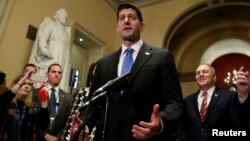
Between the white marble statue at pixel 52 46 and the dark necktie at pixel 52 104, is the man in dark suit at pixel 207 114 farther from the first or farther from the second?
the white marble statue at pixel 52 46

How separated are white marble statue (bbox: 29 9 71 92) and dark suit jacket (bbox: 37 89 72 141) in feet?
4.54

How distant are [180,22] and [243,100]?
18.6 feet

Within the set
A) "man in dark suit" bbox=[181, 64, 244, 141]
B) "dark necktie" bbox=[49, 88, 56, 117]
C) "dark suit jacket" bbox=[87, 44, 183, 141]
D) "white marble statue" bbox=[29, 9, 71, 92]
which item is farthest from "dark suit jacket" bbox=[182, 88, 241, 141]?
"white marble statue" bbox=[29, 9, 71, 92]

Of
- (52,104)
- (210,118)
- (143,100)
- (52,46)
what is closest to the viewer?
(143,100)

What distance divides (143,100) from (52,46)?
140 inches

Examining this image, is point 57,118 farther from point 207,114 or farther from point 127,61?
point 127,61

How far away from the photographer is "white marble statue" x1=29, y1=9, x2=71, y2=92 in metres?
4.71

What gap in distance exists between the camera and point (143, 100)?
1.59 meters

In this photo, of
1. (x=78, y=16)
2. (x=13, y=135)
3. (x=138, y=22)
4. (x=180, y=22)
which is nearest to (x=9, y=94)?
(x=13, y=135)

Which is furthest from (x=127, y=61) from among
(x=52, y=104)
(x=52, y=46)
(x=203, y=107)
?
(x=52, y=46)

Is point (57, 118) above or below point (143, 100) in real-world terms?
below

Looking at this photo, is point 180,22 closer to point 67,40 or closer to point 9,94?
point 67,40

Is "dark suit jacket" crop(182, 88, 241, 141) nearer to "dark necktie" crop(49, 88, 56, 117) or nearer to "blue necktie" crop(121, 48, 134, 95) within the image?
"blue necktie" crop(121, 48, 134, 95)

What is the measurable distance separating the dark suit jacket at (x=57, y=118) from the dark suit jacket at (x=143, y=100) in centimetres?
123
